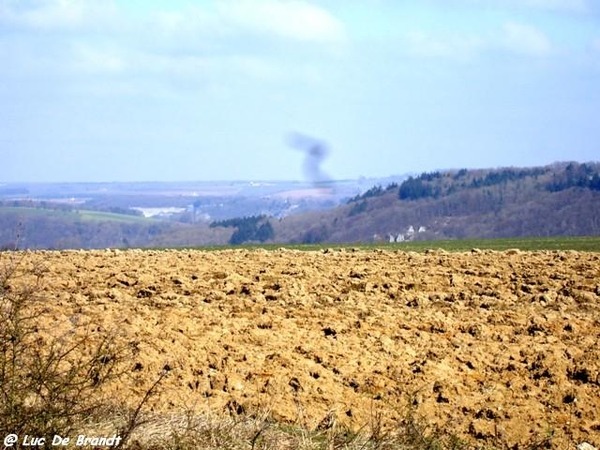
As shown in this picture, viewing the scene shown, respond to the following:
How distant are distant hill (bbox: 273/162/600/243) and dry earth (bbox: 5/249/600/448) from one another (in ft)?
349

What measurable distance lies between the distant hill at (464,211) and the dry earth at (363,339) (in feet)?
349

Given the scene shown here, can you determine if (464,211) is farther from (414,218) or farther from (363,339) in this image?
(363,339)

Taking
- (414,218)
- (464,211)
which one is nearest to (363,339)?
(414,218)

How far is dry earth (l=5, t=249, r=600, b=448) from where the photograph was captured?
9.13 m

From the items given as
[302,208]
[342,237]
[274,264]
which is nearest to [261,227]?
[342,237]

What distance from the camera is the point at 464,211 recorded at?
148625 mm

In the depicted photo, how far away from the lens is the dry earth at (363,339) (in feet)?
30.0

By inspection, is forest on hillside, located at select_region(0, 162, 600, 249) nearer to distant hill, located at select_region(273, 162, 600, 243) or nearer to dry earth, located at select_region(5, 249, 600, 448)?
distant hill, located at select_region(273, 162, 600, 243)

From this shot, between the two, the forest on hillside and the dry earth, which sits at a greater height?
the dry earth

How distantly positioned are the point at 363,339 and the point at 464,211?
140339 mm

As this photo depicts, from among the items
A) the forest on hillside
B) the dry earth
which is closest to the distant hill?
the forest on hillside

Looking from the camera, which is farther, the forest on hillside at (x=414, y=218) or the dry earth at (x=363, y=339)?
the forest on hillside at (x=414, y=218)

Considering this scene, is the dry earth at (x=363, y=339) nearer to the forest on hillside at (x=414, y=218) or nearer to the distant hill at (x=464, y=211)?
the forest on hillside at (x=414, y=218)

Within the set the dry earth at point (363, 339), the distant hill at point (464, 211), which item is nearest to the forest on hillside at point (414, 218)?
the distant hill at point (464, 211)
